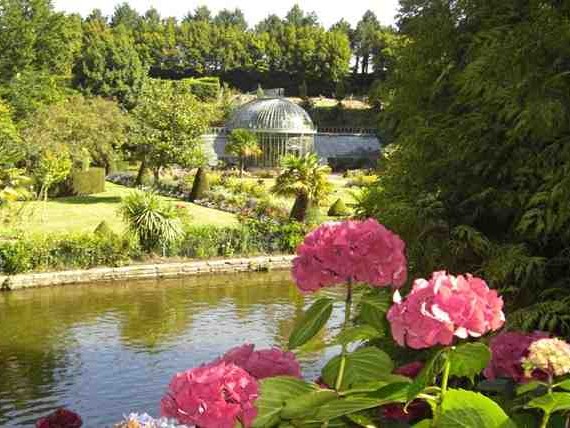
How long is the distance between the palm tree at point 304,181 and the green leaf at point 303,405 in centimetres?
1879

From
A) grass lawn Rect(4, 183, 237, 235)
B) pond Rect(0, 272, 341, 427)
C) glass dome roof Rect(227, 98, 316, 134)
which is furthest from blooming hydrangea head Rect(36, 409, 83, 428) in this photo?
glass dome roof Rect(227, 98, 316, 134)

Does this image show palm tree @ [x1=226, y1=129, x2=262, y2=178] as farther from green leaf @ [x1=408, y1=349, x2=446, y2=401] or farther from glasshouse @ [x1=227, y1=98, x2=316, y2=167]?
green leaf @ [x1=408, y1=349, x2=446, y2=401]

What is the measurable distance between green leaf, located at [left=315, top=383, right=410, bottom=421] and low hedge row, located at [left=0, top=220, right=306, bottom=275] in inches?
576

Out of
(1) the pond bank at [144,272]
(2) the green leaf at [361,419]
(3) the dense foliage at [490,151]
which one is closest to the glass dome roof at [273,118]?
(1) the pond bank at [144,272]

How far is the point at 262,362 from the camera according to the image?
6.20ft

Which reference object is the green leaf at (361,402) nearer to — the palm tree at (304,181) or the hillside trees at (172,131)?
the palm tree at (304,181)

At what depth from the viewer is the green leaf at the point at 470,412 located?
146 centimetres

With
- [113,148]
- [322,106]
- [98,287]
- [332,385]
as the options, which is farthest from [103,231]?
[322,106]

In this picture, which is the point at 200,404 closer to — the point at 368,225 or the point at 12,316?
the point at 368,225

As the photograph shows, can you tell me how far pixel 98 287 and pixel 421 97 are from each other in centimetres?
1183

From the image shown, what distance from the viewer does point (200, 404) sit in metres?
1.54

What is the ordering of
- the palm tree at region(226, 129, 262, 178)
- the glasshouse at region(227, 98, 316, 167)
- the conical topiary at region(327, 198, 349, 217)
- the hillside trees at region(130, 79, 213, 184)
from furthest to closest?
1. the glasshouse at region(227, 98, 316, 167)
2. the palm tree at region(226, 129, 262, 178)
3. the hillside trees at region(130, 79, 213, 184)
4. the conical topiary at region(327, 198, 349, 217)

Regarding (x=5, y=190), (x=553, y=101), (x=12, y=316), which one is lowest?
(x=12, y=316)

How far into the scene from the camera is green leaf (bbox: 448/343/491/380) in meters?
1.63
